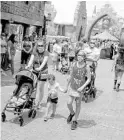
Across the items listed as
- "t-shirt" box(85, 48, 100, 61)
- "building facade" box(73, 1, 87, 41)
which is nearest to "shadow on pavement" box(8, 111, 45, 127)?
"t-shirt" box(85, 48, 100, 61)

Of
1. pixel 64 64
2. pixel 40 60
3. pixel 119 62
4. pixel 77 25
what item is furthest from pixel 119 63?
pixel 77 25

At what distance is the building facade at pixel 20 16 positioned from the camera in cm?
1452

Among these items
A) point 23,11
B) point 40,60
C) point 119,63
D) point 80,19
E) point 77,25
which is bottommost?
point 119,63

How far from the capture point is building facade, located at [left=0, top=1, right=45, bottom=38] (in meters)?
14.5

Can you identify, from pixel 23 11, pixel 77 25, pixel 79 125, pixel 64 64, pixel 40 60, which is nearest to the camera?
pixel 79 125

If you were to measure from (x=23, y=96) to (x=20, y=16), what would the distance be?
11524mm

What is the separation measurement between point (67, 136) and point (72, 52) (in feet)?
31.1

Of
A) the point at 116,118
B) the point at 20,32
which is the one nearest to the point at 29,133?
the point at 116,118

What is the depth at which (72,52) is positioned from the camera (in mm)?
14469

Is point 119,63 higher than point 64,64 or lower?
higher

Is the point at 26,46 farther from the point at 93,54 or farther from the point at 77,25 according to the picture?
the point at 77,25

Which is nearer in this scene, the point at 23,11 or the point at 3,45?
the point at 3,45

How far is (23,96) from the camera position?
19.1ft

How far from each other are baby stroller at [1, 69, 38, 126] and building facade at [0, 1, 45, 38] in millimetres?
8485
